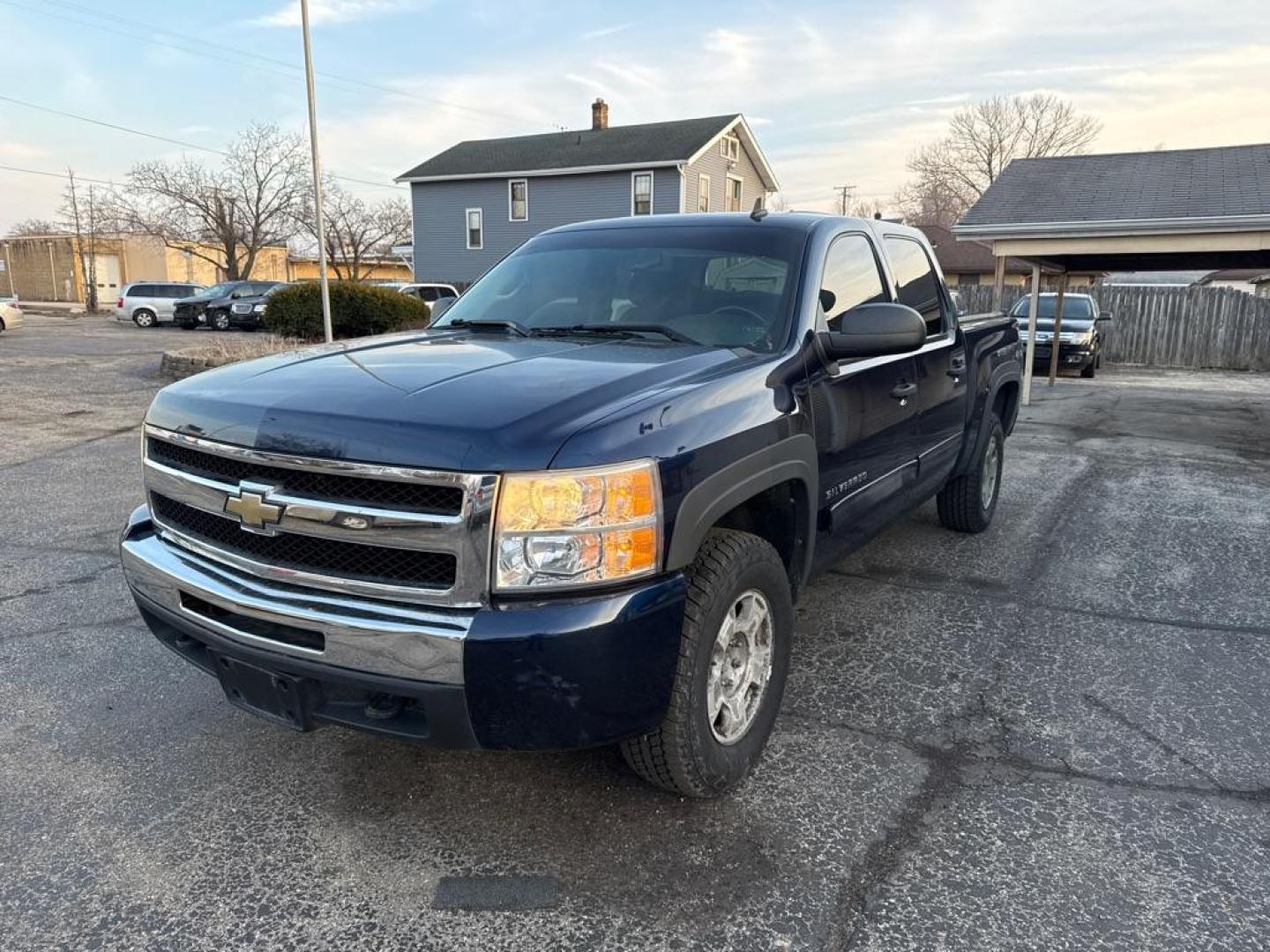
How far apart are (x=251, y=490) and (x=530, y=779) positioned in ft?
4.37

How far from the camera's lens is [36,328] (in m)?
28.1

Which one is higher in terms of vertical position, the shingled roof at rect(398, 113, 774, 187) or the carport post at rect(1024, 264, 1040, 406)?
the shingled roof at rect(398, 113, 774, 187)

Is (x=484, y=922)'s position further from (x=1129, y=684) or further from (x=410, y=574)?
(x=1129, y=684)

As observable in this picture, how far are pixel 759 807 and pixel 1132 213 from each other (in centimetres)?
1212

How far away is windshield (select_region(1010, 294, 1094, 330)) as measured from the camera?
18.7 meters

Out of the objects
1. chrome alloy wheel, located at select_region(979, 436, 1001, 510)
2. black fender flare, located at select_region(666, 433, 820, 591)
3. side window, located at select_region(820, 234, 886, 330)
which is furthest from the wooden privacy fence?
black fender flare, located at select_region(666, 433, 820, 591)

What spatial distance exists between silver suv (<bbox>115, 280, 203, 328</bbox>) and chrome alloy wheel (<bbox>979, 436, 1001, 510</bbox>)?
Result: 31.1m

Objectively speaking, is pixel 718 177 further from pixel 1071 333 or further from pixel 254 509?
pixel 254 509

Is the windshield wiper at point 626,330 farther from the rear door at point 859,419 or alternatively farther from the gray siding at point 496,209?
the gray siding at point 496,209

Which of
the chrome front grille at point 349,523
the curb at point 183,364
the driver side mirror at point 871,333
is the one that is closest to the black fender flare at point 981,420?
the driver side mirror at point 871,333

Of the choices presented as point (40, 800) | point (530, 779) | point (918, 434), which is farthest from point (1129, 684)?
point (40, 800)

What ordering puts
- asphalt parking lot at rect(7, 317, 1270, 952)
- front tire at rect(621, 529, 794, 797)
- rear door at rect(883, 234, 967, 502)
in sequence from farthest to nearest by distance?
rear door at rect(883, 234, 967, 502)
front tire at rect(621, 529, 794, 797)
asphalt parking lot at rect(7, 317, 1270, 952)

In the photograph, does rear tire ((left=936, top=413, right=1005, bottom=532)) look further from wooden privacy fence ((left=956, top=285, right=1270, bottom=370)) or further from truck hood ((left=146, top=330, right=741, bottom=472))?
wooden privacy fence ((left=956, top=285, right=1270, bottom=370))

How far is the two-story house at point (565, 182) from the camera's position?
2995cm
